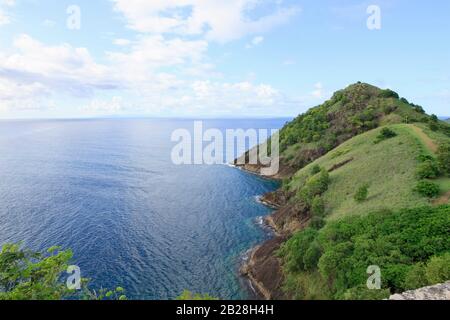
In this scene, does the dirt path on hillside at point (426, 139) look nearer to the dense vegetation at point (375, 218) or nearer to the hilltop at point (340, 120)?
the dense vegetation at point (375, 218)

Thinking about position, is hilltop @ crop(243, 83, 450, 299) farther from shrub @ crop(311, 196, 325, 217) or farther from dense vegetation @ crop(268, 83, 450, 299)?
dense vegetation @ crop(268, 83, 450, 299)

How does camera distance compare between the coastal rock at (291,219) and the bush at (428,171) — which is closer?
the bush at (428,171)

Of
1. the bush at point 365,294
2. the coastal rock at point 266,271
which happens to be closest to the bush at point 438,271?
the bush at point 365,294

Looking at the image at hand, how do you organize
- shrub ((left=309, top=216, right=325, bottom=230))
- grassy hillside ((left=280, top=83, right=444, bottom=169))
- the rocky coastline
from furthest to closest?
grassy hillside ((left=280, top=83, right=444, bottom=169)) < shrub ((left=309, top=216, right=325, bottom=230)) < the rocky coastline

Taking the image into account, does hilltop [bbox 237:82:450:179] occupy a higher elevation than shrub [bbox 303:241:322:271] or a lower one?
higher

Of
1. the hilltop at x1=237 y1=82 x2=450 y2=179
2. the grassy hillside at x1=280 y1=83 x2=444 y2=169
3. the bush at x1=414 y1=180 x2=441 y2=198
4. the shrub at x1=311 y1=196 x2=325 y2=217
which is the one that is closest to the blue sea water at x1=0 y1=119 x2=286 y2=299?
the shrub at x1=311 y1=196 x2=325 y2=217
